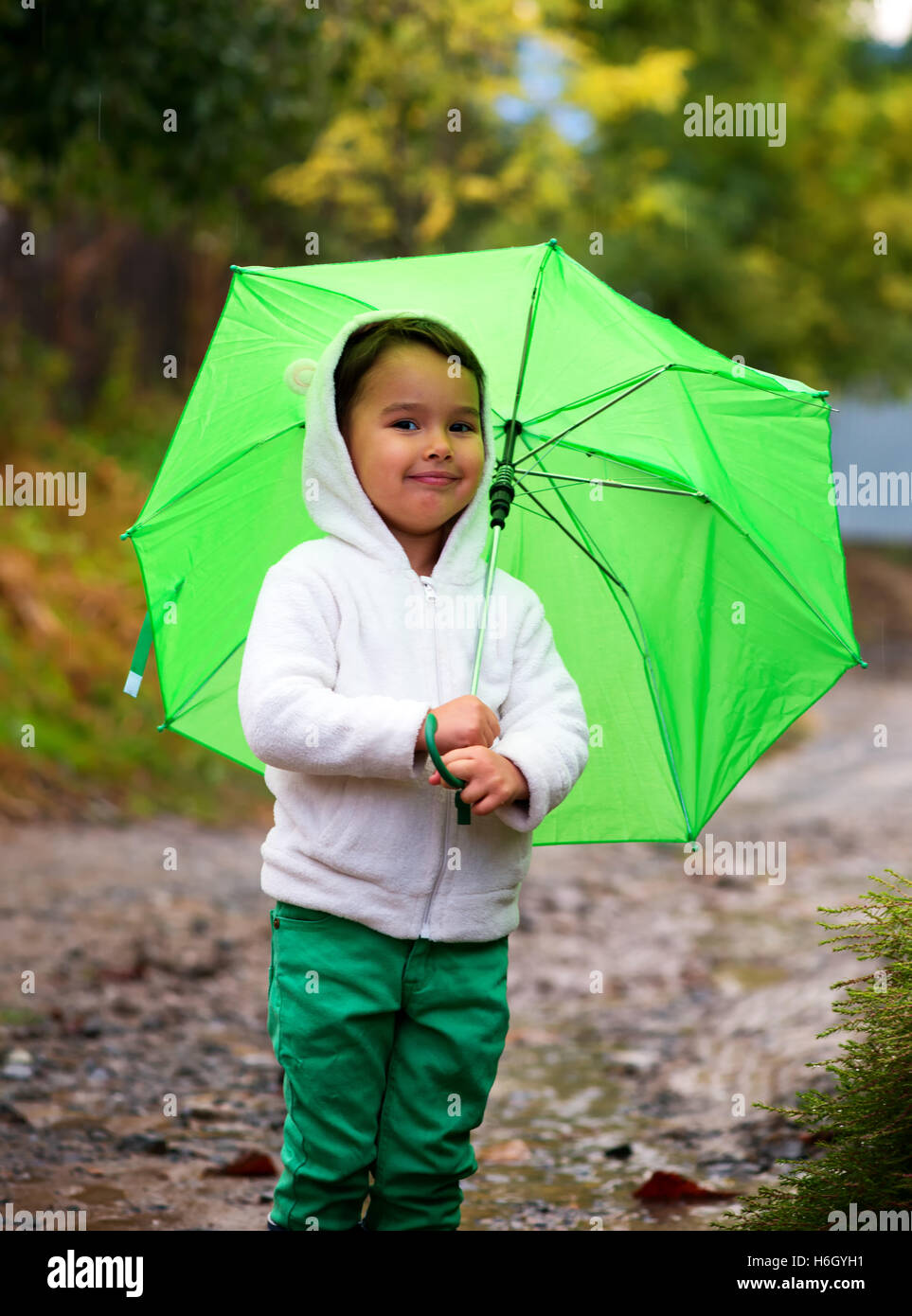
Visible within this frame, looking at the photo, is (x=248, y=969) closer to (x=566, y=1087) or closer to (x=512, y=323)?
(x=566, y=1087)

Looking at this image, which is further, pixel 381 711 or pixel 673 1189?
pixel 673 1189

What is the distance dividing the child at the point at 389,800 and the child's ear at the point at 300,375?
157 mm

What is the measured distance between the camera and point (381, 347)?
8.64ft

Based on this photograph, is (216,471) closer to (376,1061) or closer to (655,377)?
(655,377)

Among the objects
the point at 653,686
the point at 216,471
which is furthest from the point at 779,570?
the point at 216,471

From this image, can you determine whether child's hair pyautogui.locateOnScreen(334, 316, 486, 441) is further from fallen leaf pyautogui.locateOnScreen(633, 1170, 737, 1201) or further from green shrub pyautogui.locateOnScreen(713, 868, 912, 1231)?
fallen leaf pyautogui.locateOnScreen(633, 1170, 737, 1201)

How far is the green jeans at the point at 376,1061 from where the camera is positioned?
254 centimetres

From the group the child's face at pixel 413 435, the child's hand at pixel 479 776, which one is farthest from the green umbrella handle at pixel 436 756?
the child's face at pixel 413 435

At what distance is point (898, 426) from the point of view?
28.2m

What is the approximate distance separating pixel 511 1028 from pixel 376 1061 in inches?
106

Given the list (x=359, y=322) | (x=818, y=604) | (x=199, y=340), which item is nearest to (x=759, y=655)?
(x=818, y=604)

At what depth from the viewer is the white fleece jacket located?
7.98ft

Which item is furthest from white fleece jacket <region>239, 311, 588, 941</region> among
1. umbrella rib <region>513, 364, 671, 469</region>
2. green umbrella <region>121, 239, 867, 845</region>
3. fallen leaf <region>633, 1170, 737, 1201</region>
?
fallen leaf <region>633, 1170, 737, 1201</region>

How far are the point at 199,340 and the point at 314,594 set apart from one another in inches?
590
